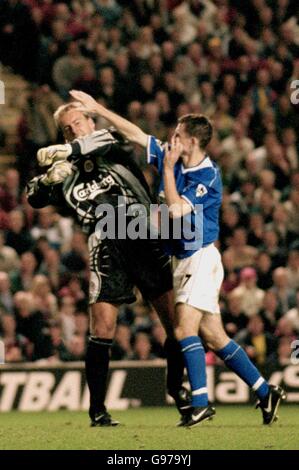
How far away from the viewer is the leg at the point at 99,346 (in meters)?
8.56

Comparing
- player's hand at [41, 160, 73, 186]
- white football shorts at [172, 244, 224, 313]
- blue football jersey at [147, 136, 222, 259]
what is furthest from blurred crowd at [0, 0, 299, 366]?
player's hand at [41, 160, 73, 186]

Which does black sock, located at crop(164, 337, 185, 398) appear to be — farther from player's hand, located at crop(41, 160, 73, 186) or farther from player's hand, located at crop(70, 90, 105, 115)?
player's hand, located at crop(70, 90, 105, 115)

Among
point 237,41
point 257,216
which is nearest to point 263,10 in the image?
point 237,41

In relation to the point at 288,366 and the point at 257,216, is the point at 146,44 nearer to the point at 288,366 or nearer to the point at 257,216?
the point at 257,216

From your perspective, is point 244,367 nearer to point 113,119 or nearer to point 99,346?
point 99,346

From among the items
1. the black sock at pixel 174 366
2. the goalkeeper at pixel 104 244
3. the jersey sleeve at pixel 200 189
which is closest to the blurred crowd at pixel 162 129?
the black sock at pixel 174 366

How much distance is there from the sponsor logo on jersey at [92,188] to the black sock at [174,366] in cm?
111

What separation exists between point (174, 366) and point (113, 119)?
5.71ft

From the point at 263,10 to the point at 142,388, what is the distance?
7.55 m

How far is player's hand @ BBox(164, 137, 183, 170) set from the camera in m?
8.27

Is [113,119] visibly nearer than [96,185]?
Yes

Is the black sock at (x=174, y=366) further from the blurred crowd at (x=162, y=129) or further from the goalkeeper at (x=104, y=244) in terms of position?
the blurred crowd at (x=162, y=129)

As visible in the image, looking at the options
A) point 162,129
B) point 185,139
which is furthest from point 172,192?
point 162,129

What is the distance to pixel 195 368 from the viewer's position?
8242 millimetres
